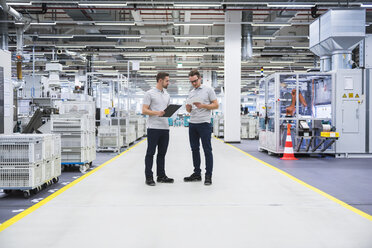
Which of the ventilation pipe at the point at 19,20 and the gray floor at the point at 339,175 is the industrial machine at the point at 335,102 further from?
the ventilation pipe at the point at 19,20

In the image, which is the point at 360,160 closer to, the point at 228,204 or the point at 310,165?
the point at 310,165

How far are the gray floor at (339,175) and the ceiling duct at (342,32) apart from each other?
2853 millimetres

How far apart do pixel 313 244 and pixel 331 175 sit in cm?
372

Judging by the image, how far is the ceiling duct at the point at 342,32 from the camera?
323 inches

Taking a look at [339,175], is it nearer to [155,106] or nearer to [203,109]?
[203,109]

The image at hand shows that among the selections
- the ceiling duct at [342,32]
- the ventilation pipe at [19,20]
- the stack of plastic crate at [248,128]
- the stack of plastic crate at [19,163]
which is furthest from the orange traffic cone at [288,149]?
the ventilation pipe at [19,20]

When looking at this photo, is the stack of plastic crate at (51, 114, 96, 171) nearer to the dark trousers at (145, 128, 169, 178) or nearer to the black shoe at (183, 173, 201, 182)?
the dark trousers at (145, 128, 169, 178)

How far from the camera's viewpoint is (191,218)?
3.39 meters

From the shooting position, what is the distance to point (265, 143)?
383 inches

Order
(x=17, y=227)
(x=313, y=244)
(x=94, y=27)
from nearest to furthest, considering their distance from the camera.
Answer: (x=313, y=244) < (x=17, y=227) < (x=94, y=27)

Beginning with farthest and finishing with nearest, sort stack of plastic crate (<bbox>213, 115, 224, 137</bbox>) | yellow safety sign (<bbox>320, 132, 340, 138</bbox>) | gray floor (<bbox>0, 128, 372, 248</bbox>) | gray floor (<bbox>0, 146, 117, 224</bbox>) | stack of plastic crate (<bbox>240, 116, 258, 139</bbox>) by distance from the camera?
stack of plastic crate (<bbox>213, 115, 224, 137</bbox>), stack of plastic crate (<bbox>240, 116, 258, 139</bbox>), yellow safety sign (<bbox>320, 132, 340, 138</bbox>), gray floor (<bbox>0, 146, 117, 224</bbox>), gray floor (<bbox>0, 128, 372, 248</bbox>)

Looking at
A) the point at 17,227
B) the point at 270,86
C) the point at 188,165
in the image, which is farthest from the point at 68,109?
the point at 270,86

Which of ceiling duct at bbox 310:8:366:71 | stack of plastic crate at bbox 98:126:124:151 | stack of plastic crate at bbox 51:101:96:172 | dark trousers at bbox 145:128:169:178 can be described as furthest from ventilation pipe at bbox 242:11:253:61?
dark trousers at bbox 145:128:169:178

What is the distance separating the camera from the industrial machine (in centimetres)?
823
